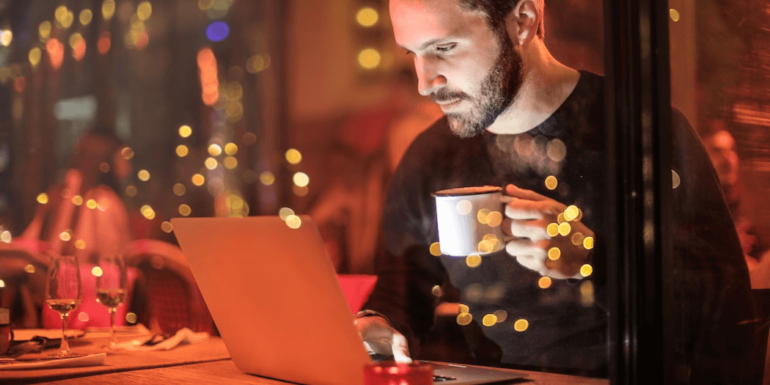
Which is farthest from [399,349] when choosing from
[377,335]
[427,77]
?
[427,77]

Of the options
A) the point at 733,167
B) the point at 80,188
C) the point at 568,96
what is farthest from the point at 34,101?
the point at 733,167

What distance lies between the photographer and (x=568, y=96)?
1.63 metres

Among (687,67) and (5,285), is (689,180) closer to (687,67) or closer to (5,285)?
(687,67)

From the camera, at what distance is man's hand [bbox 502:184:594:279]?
1.62 m

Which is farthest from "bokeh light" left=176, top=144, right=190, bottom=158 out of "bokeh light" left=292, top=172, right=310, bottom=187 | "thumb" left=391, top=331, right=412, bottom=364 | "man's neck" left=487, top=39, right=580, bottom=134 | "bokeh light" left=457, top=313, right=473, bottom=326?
"thumb" left=391, top=331, right=412, bottom=364

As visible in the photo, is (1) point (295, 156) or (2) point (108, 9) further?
(2) point (108, 9)

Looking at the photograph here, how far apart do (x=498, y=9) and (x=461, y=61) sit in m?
0.17

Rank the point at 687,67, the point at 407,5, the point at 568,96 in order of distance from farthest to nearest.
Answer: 1. the point at 407,5
2. the point at 568,96
3. the point at 687,67

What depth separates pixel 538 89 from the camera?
1.69 meters

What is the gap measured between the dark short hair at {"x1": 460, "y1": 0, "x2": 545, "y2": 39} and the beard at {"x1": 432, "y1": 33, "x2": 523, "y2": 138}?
33 mm

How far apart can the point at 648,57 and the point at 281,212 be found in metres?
1.69

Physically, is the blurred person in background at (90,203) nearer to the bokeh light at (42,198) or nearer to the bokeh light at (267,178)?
the bokeh light at (42,198)

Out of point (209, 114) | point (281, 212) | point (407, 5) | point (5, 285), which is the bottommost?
point (5, 285)

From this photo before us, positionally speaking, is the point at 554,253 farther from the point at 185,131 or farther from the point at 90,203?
the point at 90,203
